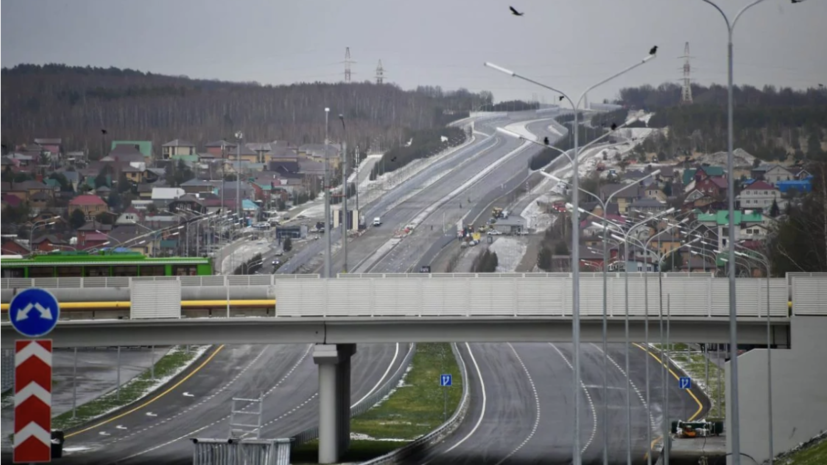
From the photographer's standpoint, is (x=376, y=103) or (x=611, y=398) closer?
(x=611, y=398)

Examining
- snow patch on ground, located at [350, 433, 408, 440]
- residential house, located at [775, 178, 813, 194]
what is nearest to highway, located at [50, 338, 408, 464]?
snow patch on ground, located at [350, 433, 408, 440]

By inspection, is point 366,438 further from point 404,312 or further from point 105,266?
point 105,266

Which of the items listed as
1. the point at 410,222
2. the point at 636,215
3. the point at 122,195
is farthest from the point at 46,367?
the point at 122,195

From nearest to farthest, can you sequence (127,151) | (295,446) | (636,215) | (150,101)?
(295,446) → (636,215) → (127,151) → (150,101)

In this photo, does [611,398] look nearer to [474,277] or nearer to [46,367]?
[474,277]

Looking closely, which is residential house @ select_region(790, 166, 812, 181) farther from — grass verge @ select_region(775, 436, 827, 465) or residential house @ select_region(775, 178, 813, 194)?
grass verge @ select_region(775, 436, 827, 465)
